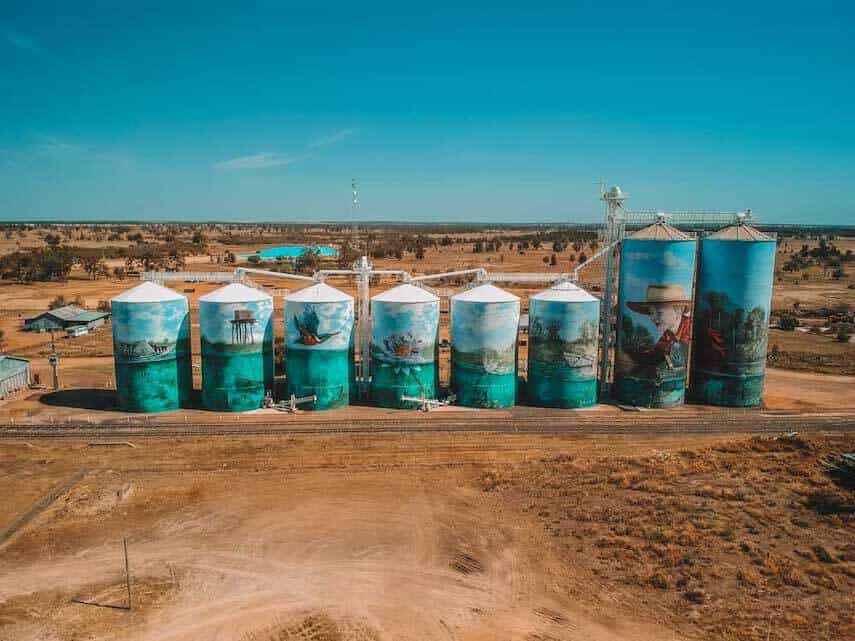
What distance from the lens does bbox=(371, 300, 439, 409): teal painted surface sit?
3525 cm

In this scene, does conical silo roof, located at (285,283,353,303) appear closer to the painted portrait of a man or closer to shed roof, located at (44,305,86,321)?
the painted portrait of a man

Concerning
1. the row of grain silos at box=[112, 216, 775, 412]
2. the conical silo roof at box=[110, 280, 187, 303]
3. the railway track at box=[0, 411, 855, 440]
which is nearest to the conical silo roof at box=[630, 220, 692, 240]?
the row of grain silos at box=[112, 216, 775, 412]

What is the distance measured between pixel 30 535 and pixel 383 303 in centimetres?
1880

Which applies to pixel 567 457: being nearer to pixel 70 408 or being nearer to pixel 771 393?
pixel 771 393

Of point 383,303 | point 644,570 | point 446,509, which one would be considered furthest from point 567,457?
point 383,303

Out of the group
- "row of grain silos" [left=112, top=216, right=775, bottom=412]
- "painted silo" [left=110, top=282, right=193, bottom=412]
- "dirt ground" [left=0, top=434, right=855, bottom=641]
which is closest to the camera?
"dirt ground" [left=0, top=434, right=855, bottom=641]

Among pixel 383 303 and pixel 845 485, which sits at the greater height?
pixel 383 303

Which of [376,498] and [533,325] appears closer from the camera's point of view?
[376,498]

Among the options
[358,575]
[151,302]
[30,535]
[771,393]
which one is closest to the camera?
[358,575]

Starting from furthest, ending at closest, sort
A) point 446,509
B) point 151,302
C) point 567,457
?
1. point 151,302
2. point 567,457
3. point 446,509

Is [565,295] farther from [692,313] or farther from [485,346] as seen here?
[692,313]

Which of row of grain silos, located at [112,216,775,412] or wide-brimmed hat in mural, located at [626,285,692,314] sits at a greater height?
wide-brimmed hat in mural, located at [626,285,692,314]

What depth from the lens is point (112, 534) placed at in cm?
2261

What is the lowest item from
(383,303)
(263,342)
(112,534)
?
(112,534)
